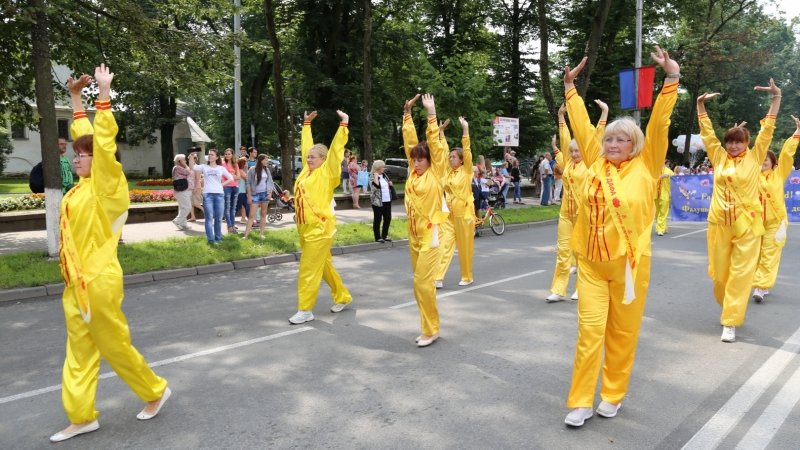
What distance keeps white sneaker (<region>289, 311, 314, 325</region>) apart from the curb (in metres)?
3.60

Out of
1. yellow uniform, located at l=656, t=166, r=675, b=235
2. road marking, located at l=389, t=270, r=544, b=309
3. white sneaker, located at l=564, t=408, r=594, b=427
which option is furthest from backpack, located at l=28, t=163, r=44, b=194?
yellow uniform, located at l=656, t=166, r=675, b=235

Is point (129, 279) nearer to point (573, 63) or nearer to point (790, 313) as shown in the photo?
point (790, 313)

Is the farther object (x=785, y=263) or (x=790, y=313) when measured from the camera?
(x=785, y=263)

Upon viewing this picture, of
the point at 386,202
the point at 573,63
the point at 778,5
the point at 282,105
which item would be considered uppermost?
the point at 778,5

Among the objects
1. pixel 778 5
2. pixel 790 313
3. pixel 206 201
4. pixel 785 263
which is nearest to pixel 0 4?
pixel 206 201

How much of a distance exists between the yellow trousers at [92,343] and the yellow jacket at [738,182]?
5585 mm

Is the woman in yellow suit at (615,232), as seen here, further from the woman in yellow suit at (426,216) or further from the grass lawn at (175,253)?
the grass lawn at (175,253)

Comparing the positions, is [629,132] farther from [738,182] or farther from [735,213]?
[738,182]

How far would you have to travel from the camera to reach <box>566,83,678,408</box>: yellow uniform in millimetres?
3869

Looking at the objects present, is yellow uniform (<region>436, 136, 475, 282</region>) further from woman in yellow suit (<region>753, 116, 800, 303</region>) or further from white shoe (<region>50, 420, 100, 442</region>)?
white shoe (<region>50, 420, 100, 442</region>)

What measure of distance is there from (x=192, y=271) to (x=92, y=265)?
6.31 meters

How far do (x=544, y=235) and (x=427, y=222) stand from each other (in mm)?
10190

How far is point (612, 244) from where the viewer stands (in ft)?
12.7

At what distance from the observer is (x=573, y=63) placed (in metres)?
35.8
